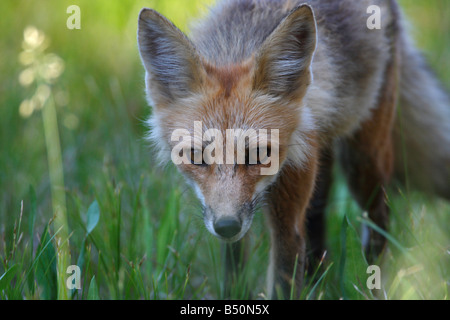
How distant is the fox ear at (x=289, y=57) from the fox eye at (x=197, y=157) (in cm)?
49

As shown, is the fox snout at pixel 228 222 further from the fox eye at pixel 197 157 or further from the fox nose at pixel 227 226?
the fox eye at pixel 197 157

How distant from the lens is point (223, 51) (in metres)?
3.37

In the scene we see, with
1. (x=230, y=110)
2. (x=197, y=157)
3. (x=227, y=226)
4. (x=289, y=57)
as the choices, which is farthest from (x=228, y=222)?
(x=289, y=57)

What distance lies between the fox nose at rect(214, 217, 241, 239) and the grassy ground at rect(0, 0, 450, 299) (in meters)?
0.56

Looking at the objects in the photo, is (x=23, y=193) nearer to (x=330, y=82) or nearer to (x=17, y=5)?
(x=330, y=82)

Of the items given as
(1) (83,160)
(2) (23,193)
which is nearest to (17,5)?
(1) (83,160)

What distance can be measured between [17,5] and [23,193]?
10.8 ft

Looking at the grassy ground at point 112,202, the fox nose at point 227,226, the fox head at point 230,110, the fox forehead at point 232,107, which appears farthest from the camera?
the grassy ground at point 112,202

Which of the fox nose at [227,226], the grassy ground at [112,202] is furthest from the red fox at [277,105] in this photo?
the grassy ground at [112,202]

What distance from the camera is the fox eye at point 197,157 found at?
2887mm

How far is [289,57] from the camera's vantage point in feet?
9.96

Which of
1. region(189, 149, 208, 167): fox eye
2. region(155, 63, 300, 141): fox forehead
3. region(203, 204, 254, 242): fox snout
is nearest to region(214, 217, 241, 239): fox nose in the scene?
region(203, 204, 254, 242): fox snout

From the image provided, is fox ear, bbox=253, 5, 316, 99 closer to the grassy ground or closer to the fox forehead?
the fox forehead
